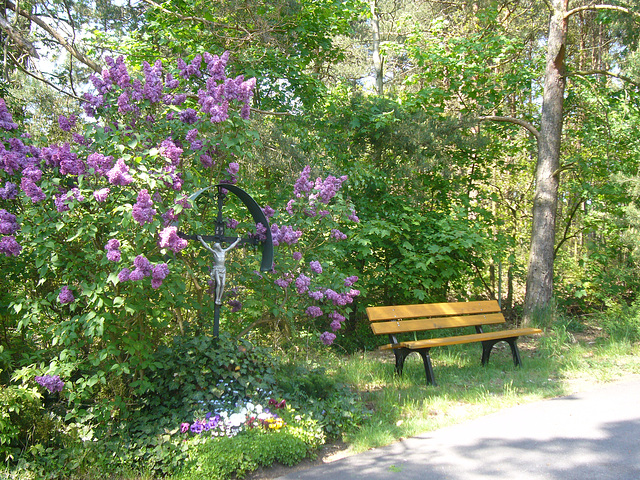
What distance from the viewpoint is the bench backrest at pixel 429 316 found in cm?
629

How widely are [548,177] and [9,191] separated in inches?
331

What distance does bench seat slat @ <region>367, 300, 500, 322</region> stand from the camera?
6.35 m

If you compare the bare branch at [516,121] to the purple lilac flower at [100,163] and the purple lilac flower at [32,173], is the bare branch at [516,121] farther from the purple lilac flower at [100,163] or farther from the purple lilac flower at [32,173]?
the purple lilac flower at [32,173]

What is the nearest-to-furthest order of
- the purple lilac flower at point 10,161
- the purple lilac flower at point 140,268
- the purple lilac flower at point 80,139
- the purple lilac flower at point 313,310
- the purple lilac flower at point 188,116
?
the purple lilac flower at point 140,268 → the purple lilac flower at point 10,161 → the purple lilac flower at point 80,139 → the purple lilac flower at point 188,116 → the purple lilac flower at point 313,310

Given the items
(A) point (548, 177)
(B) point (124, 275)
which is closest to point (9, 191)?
(B) point (124, 275)

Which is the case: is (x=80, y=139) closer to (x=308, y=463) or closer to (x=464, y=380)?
(x=308, y=463)

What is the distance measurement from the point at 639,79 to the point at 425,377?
644 centimetres

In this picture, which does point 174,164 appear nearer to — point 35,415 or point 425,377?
point 35,415

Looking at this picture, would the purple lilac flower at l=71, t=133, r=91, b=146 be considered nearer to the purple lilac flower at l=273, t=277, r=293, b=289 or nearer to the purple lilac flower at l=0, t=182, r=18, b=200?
the purple lilac flower at l=0, t=182, r=18, b=200

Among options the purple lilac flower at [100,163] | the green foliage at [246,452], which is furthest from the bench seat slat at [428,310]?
the purple lilac flower at [100,163]

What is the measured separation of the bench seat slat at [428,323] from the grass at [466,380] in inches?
22.5

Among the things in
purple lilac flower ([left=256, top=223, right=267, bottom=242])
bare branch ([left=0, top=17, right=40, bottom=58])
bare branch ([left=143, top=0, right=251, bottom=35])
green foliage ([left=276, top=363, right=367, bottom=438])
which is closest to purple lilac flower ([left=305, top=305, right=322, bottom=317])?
green foliage ([left=276, top=363, right=367, bottom=438])

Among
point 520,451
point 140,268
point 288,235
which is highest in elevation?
point 288,235

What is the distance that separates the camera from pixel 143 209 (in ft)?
11.8
